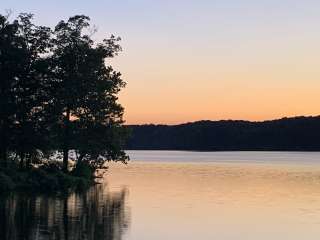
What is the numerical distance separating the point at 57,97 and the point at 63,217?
29.4m

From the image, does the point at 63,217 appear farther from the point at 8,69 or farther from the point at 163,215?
the point at 8,69

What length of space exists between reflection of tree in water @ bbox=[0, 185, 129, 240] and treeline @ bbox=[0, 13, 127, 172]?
1256 centimetres

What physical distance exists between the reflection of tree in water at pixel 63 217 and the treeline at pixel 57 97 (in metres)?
12.6

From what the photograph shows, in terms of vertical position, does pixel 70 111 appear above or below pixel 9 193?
above

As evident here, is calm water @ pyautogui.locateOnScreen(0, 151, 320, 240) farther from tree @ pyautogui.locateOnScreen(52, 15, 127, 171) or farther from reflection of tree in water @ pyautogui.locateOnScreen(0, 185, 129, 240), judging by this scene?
tree @ pyautogui.locateOnScreen(52, 15, 127, 171)

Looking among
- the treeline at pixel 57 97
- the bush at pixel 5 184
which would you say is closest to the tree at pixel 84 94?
the treeline at pixel 57 97

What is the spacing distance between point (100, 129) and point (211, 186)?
43.9ft

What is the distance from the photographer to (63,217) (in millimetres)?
35531

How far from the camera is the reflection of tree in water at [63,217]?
94.7ft

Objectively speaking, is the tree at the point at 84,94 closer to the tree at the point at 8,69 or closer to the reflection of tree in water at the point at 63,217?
the tree at the point at 8,69

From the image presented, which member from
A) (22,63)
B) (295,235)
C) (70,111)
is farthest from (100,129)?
(295,235)

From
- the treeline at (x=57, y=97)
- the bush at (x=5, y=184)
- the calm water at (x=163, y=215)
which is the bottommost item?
the calm water at (x=163, y=215)

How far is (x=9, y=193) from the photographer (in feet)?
158

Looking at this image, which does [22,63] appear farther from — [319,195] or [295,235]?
[295,235]
